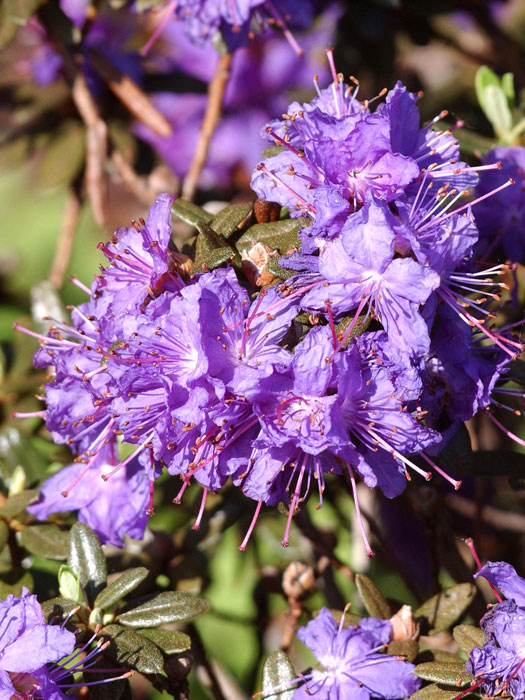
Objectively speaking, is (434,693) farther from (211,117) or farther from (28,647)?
(211,117)

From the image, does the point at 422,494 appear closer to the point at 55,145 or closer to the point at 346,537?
the point at 346,537

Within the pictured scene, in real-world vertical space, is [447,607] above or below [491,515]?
above

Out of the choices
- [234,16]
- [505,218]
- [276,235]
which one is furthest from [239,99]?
[276,235]

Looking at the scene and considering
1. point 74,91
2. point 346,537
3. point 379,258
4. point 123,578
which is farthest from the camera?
point 346,537

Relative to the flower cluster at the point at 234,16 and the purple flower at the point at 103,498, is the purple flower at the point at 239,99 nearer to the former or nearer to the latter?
the flower cluster at the point at 234,16

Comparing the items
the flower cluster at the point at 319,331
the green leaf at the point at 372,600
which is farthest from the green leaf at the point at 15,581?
the green leaf at the point at 372,600

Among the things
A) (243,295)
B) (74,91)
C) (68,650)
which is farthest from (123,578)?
(74,91)
